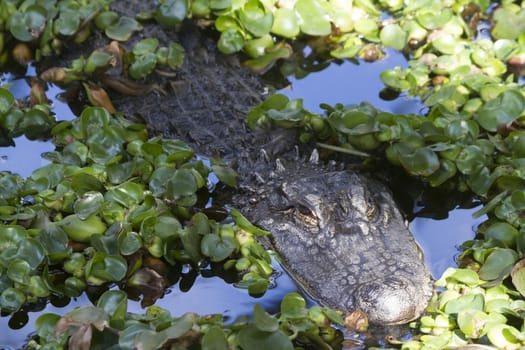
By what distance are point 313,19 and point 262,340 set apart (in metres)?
3.01

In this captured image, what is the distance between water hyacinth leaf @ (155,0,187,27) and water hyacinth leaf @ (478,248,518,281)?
288cm

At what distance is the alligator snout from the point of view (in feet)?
12.8

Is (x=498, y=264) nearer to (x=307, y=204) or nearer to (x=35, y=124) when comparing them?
(x=307, y=204)

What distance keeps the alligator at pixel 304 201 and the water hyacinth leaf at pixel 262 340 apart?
1.85 ft

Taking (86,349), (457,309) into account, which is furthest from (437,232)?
(86,349)

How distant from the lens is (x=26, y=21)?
5.97m

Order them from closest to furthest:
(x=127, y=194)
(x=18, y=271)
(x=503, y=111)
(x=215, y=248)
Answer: (x=18, y=271), (x=215, y=248), (x=127, y=194), (x=503, y=111)

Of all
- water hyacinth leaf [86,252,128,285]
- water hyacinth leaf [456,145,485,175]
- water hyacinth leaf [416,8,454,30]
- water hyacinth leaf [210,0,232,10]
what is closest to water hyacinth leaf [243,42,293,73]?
water hyacinth leaf [210,0,232,10]

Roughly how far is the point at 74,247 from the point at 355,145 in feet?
5.17

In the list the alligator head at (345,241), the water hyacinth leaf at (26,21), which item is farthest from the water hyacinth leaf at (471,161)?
the water hyacinth leaf at (26,21)

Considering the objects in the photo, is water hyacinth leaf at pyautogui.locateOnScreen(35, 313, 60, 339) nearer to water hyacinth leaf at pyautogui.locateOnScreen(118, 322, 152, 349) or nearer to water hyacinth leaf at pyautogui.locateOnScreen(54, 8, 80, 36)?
water hyacinth leaf at pyautogui.locateOnScreen(118, 322, 152, 349)

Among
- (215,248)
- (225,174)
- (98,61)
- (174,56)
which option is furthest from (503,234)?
(98,61)

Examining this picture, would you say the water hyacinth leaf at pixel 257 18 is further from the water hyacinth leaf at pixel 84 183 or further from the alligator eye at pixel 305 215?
the water hyacinth leaf at pixel 84 183

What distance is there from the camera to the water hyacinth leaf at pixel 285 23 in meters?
5.93
